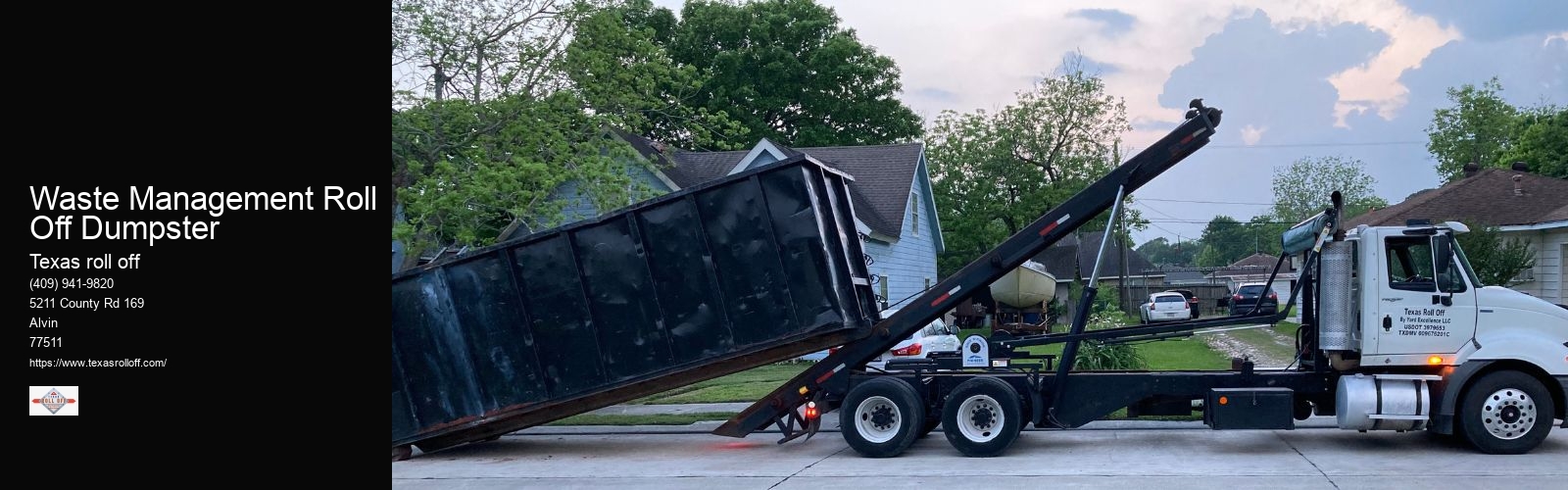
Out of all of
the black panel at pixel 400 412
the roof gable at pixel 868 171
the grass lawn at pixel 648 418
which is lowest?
the grass lawn at pixel 648 418

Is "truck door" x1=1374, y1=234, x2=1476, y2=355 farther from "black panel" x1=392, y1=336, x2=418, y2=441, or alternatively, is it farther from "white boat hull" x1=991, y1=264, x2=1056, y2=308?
"white boat hull" x1=991, y1=264, x2=1056, y2=308

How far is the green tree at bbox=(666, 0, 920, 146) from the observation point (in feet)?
168

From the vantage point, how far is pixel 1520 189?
2812 cm

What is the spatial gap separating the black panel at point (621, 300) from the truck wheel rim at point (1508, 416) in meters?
7.78

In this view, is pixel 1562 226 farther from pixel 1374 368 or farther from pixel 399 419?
pixel 399 419

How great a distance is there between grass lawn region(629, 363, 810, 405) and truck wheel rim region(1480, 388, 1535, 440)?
376 inches

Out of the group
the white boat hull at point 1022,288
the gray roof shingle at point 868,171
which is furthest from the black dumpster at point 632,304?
the white boat hull at point 1022,288

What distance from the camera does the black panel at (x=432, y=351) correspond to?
12.4 m

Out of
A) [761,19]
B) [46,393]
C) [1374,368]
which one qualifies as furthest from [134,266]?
[761,19]

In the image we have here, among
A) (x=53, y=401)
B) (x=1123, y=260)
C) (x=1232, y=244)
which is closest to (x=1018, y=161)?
(x=1123, y=260)

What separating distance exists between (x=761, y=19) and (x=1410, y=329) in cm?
4245

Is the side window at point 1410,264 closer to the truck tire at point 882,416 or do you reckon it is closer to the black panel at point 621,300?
the truck tire at point 882,416

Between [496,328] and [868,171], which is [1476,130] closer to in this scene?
[868,171]

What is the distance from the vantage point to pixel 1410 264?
1159cm
